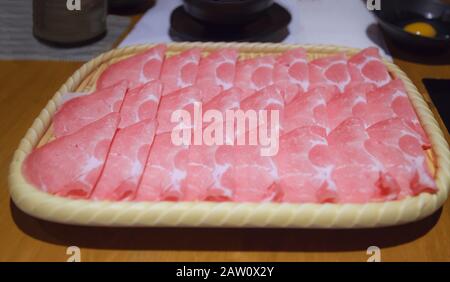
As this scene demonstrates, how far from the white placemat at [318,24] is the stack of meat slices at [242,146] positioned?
50cm

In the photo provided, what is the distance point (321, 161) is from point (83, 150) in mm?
580

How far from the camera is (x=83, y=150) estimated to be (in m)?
1.12

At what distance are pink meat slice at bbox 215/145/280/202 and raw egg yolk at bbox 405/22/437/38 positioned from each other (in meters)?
1.16

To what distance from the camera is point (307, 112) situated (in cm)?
126

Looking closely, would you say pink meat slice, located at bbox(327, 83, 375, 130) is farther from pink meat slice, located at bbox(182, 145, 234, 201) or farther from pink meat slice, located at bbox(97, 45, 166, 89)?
pink meat slice, located at bbox(97, 45, 166, 89)

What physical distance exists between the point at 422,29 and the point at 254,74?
2.98 ft

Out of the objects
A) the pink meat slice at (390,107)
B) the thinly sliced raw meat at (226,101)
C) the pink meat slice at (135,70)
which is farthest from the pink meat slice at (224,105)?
the pink meat slice at (390,107)

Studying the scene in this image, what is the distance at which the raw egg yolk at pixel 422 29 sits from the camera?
75.3 inches

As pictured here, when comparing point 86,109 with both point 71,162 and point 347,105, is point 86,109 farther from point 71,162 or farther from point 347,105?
point 347,105

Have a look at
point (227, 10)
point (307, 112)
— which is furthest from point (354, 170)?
point (227, 10)

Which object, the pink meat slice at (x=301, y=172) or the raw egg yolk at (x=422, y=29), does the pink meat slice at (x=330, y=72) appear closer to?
the pink meat slice at (x=301, y=172)

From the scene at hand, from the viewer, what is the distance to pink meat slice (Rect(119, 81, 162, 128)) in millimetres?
1273

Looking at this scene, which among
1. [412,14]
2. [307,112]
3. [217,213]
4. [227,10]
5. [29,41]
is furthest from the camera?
[412,14]
